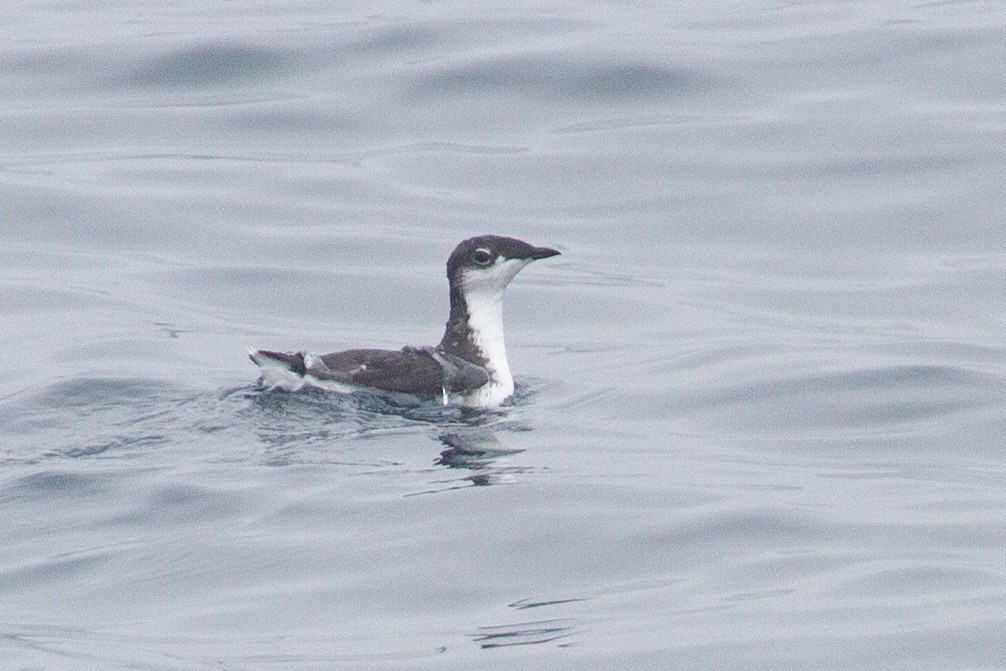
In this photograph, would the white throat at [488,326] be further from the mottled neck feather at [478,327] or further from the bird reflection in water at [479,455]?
the bird reflection in water at [479,455]

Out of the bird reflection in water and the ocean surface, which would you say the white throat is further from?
the bird reflection in water

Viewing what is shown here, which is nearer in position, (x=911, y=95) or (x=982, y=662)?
(x=982, y=662)

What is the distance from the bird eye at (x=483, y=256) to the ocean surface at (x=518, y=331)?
94 centimetres

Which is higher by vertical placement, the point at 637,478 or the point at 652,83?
the point at 652,83

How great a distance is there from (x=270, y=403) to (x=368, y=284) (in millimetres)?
4734

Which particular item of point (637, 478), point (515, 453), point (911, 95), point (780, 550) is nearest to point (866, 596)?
point (780, 550)

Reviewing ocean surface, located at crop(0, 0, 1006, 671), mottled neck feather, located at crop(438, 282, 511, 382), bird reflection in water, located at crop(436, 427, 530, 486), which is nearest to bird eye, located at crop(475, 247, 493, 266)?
mottled neck feather, located at crop(438, 282, 511, 382)

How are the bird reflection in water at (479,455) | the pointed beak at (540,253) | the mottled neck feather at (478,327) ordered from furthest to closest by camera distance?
the mottled neck feather at (478,327), the pointed beak at (540,253), the bird reflection in water at (479,455)

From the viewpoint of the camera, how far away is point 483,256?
13.9m

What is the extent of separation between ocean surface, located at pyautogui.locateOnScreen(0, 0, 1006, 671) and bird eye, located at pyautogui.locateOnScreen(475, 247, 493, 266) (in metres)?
0.94

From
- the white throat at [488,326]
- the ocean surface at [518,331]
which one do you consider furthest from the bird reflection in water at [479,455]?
the white throat at [488,326]

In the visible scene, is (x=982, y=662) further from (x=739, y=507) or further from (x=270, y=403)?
(x=270, y=403)

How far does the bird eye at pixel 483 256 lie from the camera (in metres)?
13.9

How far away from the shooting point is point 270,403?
13.3m
